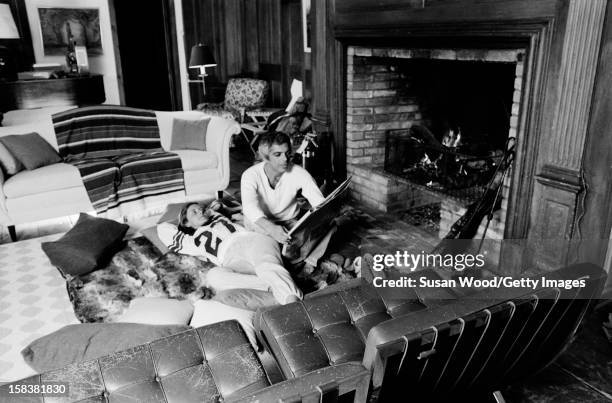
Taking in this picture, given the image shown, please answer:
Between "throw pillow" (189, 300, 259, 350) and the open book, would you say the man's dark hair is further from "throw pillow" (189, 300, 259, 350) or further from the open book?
"throw pillow" (189, 300, 259, 350)

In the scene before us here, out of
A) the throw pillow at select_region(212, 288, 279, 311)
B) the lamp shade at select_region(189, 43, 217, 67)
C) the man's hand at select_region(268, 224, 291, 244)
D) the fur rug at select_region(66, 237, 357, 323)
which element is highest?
the lamp shade at select_region(189, 43, 217, 67)

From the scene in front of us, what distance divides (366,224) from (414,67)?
1.55 metres

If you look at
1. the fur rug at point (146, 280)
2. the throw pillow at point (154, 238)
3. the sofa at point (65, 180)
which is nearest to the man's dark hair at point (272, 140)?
the fur rug at point (146, 280)

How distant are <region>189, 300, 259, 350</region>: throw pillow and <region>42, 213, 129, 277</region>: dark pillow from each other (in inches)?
42.3

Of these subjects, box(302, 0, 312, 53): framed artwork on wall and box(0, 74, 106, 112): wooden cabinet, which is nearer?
box(302, 0, 312, 53): framed artwork on wall

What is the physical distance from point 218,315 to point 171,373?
0.66 m

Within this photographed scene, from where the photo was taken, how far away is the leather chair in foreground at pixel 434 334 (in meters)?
1.45

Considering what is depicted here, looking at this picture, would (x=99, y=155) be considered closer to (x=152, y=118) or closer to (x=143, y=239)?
(x=152, y=118)

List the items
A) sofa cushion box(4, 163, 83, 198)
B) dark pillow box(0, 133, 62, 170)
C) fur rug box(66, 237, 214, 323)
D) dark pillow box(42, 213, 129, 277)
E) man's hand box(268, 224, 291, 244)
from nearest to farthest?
fur rug box(66, 237, 214, 323) → man's hand box(268, 224, 291, 244) → dark pillow box(42, 213, 129, 277) → sofa cushion box(4, 163, 83, 198) → dark pillow box(0, 133, 62, 170)

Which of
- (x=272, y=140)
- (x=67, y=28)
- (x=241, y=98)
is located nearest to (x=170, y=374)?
(x=272, y=140)

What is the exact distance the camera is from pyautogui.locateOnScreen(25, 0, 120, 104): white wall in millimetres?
7305

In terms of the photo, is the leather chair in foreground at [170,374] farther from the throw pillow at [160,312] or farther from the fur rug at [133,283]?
the fur rug at [133,283]

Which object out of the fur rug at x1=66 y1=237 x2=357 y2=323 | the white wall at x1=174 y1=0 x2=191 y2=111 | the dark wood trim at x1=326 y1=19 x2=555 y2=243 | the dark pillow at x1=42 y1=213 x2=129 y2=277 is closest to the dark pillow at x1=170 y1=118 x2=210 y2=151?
the dark pillow at x1=42 y1=213 x2=129 y2=277

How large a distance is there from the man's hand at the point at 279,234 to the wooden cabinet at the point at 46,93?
5025mm
